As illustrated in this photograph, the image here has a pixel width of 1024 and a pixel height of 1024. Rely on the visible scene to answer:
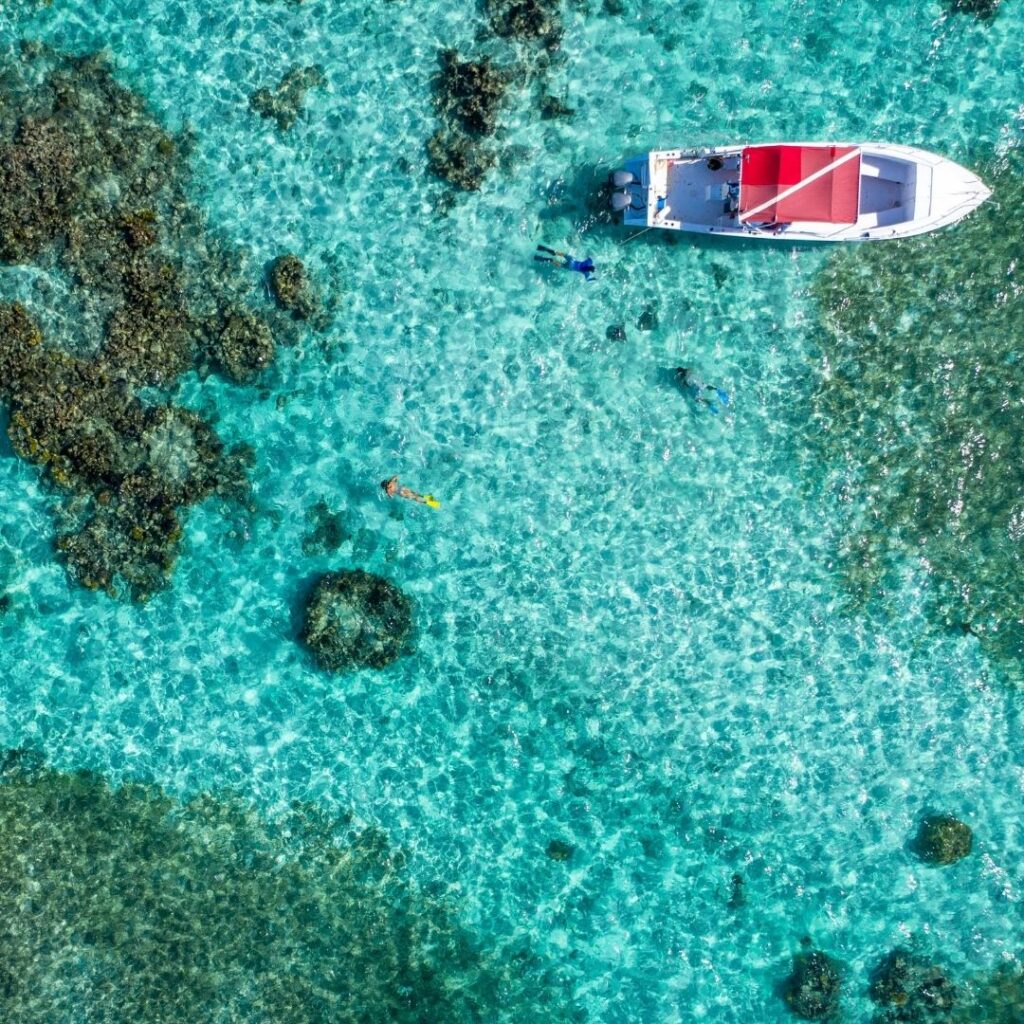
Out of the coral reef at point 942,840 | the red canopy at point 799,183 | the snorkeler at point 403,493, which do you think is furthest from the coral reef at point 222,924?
the red canopy at point 799,183

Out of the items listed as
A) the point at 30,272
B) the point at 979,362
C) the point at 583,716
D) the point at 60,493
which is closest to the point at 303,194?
the point at 30,272

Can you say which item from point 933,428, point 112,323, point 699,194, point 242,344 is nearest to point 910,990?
point 933,428

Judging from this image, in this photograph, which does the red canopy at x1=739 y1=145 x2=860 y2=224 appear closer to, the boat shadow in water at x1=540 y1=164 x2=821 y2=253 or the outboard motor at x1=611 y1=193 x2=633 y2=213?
the boat shadow in water at x1=540 y1=164 x2=821 y2=253

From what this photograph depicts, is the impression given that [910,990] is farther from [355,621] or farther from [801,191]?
[801,191]

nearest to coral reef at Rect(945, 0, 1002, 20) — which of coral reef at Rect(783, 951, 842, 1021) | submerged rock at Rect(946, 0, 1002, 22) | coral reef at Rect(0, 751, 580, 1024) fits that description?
submerged rock at Rect(946, 0, 1002, 22)

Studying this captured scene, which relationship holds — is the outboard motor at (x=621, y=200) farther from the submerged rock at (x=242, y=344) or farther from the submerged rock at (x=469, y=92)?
the submerged rock at (x=242, y=344)

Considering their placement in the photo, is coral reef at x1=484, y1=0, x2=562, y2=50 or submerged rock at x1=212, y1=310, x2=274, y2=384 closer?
coral reef at x1=484, y1=0, x2=562, y2=50

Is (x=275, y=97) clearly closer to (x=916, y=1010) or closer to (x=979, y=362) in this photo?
(x=979, y=362)
